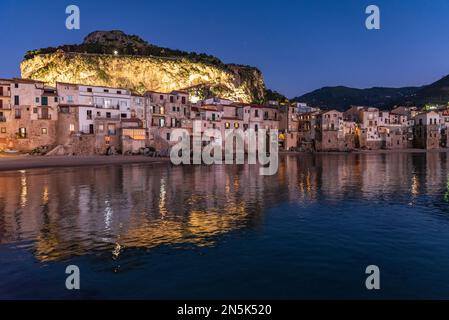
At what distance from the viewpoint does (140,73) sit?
419 feet

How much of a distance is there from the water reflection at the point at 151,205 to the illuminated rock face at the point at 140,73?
8978cm

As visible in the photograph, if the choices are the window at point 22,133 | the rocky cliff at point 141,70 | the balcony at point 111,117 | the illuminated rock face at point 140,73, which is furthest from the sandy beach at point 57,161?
the rocky cliff at point 141,70

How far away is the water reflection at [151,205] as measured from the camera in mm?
15422

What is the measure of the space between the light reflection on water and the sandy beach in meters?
23.2

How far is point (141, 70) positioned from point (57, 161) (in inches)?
3000

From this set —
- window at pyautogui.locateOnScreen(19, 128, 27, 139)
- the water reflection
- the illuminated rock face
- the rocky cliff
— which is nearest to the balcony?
window at pyautogui.locateOnScreen(19, 128, 27, 139)

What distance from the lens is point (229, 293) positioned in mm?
10375

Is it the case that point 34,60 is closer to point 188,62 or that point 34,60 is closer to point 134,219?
point 188,62

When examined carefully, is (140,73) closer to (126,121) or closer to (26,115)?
(126,121)

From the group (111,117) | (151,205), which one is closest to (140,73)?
(111,117)

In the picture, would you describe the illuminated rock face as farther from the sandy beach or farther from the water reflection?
the water reflection

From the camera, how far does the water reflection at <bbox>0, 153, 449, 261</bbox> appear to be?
Result: 15422 mm

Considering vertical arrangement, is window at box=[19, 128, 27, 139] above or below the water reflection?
above
